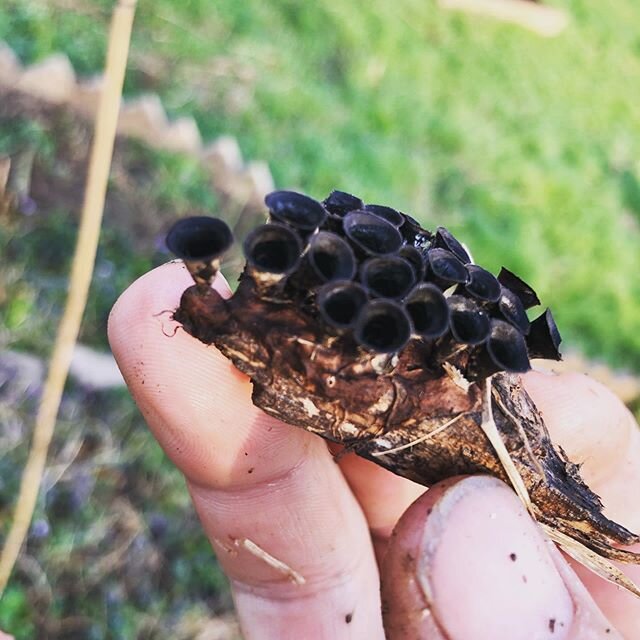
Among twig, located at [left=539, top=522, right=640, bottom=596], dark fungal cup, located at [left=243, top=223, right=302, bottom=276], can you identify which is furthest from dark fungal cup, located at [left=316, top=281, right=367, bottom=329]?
twig, located at [left=539, top=522, right=640, bottom=596]

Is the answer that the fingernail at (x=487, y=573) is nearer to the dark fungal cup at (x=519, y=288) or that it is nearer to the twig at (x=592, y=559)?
the twig at (x=592, y=559)

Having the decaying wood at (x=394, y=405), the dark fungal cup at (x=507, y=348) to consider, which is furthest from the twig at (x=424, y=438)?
the dark fungal cup at (x=507, y=348)

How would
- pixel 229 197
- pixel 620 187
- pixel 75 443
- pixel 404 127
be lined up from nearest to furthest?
pixel 75 443, pixel 229 197, pixel 404 127, pixel 620 187

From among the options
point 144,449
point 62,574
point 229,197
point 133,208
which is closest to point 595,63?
point 229,197

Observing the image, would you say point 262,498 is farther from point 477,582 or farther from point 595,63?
point 595,63

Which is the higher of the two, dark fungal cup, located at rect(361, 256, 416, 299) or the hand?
dark fungal cup, located at rect(361, 256, 416, 299)

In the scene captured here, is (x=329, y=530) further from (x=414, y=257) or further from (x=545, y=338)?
(x=414, y=257)

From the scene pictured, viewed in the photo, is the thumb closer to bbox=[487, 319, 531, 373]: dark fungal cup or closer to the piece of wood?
bbox=[487, 319, 531, 373]: dark fungal cup
